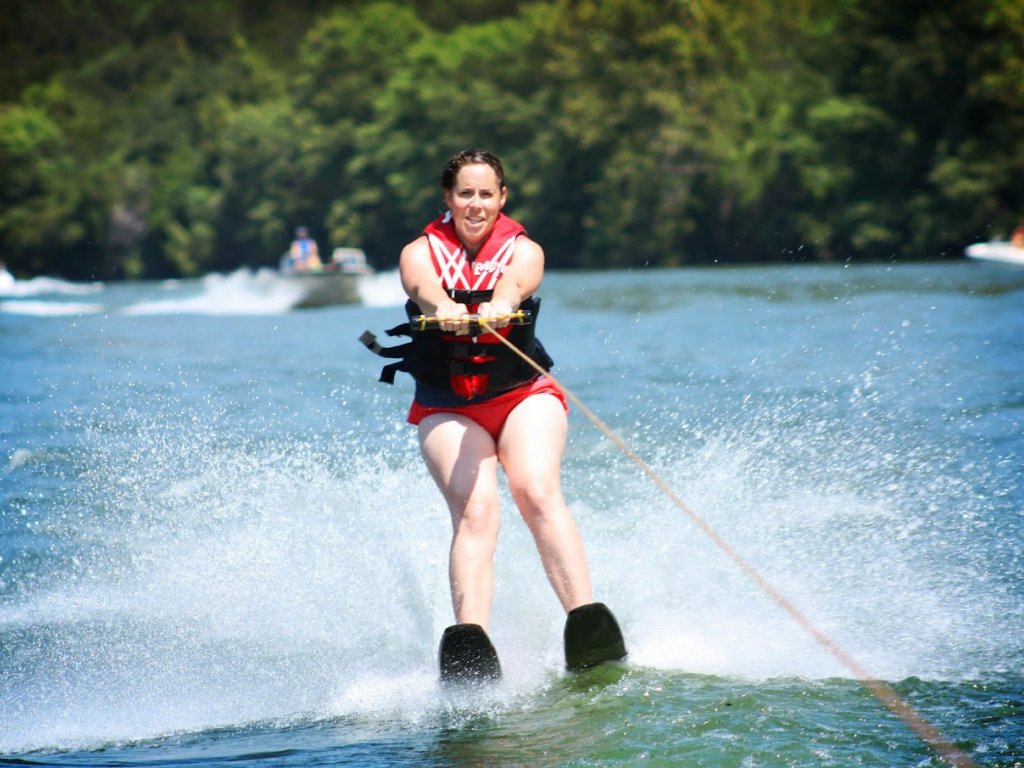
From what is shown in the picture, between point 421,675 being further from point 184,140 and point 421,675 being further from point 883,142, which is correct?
point 184,140

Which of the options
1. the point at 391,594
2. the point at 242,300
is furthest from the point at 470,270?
the point at 242,300

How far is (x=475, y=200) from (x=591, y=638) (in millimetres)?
1356

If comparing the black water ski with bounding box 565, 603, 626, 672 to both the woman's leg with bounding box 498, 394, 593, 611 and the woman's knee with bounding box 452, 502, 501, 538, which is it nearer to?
the woman's leg with bounding box 498, 394, 593, 611

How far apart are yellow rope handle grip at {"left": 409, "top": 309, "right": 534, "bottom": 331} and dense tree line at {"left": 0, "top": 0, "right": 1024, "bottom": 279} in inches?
1219

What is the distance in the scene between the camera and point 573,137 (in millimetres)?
44469

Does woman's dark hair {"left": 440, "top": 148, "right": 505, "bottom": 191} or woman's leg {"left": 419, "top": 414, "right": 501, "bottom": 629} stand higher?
woman's dark hair {"left": 440, "top": 148, "right": 505, "bottom": 191}

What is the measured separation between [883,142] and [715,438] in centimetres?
3179

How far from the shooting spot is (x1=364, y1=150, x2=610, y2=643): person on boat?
4.11 meters

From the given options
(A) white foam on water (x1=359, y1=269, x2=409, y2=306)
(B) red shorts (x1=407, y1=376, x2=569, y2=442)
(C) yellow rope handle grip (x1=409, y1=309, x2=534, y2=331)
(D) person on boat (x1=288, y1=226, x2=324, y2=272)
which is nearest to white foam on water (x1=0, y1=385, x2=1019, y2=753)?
(B) red shorts (x1=407, y1=376, x2=569, y2=442)

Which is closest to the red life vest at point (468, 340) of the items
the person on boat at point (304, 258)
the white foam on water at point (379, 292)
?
the white foam on water at point (379, 292)

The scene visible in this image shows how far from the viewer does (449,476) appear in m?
4.16

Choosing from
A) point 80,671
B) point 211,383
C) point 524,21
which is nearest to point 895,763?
point 80,671

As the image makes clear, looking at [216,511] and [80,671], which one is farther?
[216,511]

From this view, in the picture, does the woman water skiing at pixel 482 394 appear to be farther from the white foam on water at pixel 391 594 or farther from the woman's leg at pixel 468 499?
the white foam on water at pixel 391 594
